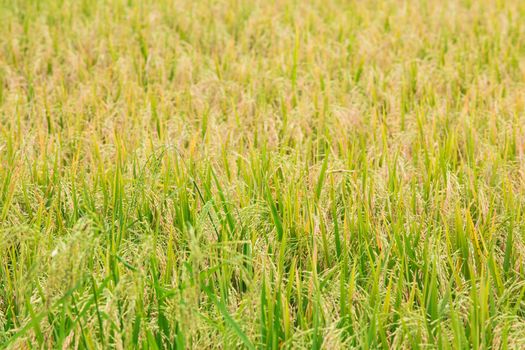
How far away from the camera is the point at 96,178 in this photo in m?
2.33

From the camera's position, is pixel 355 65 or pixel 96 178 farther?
pixel 355 65

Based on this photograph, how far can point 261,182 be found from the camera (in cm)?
227

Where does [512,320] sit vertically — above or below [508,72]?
below

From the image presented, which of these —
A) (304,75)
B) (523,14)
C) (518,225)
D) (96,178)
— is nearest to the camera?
(518,225)

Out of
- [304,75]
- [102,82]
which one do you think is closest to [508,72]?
[304,75]

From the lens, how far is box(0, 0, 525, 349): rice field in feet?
5.14

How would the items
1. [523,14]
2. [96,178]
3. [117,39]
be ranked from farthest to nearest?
[523,14]
[117,39]
[96,178]

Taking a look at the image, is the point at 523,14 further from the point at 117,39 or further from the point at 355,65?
the point at 117,39

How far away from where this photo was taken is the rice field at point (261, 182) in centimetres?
157

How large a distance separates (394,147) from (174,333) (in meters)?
1.33

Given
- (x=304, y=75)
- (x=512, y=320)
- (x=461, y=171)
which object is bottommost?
(x=512, y=320)

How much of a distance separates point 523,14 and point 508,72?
1263 mm

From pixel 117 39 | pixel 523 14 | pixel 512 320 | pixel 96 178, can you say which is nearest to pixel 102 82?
pixel 117 39

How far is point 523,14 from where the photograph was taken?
4.73 m
